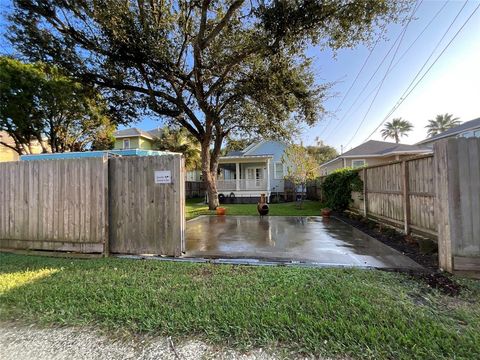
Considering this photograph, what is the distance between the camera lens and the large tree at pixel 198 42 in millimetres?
8602

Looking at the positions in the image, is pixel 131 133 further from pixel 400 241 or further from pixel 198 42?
pixel 400 241

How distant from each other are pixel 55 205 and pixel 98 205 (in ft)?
3.79

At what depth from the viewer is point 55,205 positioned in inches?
226

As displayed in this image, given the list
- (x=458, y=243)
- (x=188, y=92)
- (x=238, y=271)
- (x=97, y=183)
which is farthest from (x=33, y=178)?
(x=188, y=92)

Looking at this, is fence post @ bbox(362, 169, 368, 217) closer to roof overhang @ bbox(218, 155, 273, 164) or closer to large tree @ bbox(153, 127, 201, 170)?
roof overhang @ bbox(218, 155, 273, 164)

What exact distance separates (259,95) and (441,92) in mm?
8709

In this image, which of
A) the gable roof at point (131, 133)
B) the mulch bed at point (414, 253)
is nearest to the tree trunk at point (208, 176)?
the mulch bed at point (414, 253)

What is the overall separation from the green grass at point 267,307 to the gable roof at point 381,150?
61.4 ft

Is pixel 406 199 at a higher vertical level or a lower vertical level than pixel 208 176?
lower

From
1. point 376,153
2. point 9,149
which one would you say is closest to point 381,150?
point 376,153

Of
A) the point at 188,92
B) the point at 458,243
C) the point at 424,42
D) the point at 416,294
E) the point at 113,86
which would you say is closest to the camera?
the point at 416,294

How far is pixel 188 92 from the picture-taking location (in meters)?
13.8

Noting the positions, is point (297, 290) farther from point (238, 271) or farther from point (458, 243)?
point (458, 243)

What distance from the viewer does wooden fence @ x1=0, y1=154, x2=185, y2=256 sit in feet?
17.4
